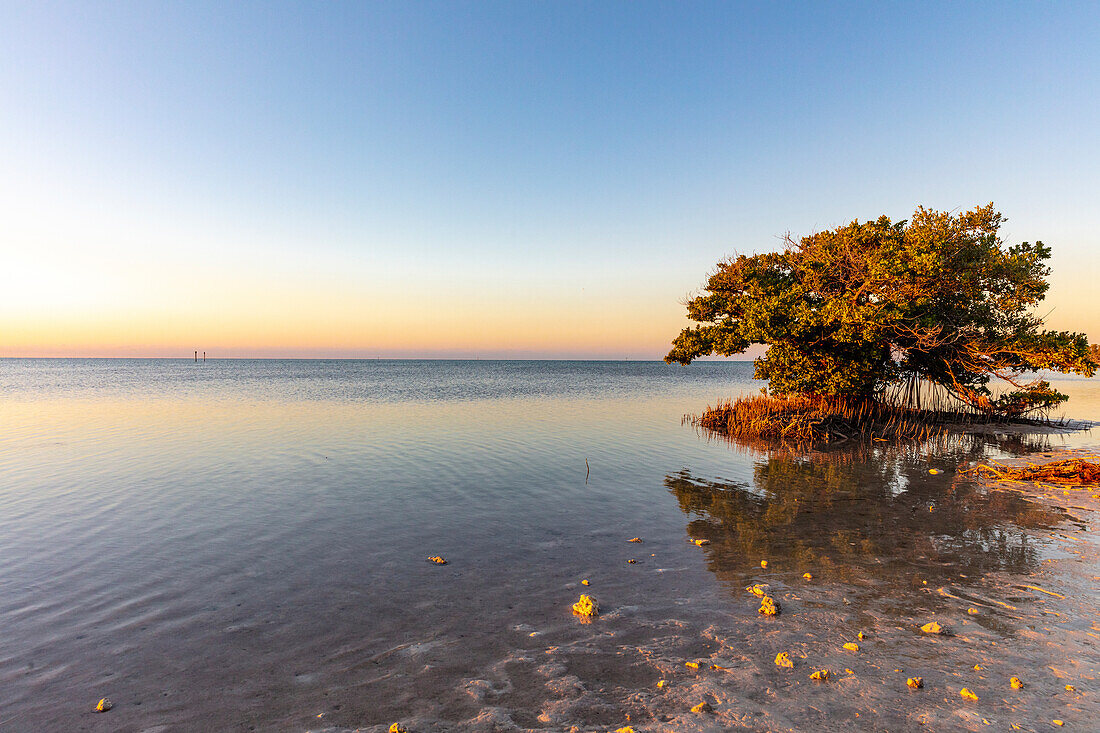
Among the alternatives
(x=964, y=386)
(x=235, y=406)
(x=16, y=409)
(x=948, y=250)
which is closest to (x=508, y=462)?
(x=948, y=250)

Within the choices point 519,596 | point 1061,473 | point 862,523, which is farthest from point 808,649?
point 1061,473

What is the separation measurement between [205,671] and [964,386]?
36234 mm

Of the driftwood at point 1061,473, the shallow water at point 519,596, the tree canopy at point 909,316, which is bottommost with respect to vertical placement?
the shallow water at point 519,596

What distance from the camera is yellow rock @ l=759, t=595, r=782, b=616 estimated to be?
25.5 ft

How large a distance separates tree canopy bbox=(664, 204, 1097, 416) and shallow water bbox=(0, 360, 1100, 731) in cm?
951

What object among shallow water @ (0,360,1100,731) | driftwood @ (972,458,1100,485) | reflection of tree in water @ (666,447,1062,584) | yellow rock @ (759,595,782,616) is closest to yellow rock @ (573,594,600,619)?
shallow water @ (0,360,1100,731)

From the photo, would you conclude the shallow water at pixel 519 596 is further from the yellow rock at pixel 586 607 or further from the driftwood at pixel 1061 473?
the driftwood at pixel 1061 473

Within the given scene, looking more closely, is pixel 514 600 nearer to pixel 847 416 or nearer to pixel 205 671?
pixel 205 671

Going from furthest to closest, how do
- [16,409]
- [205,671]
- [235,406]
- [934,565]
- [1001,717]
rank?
[235,406] → [16,409] → [934,565] → [205,671] → [1001,717]

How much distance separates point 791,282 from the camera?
3177cm

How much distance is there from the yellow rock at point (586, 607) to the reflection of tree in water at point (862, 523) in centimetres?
287

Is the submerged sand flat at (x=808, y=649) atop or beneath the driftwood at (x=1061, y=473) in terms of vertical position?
beneath

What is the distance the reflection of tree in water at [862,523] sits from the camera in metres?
9.78

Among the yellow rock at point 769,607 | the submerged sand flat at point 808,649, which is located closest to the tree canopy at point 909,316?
the submerged sand flat at point 808,649
